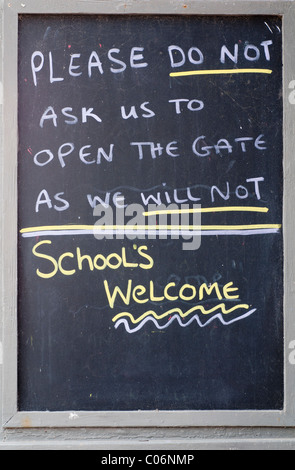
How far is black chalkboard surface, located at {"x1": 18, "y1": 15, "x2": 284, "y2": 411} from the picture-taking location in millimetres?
2496

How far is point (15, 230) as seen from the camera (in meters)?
2.48

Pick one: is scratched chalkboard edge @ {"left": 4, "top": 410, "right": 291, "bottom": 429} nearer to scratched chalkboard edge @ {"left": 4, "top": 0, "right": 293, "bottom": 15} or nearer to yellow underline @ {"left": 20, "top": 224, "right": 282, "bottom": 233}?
yellow underline @ {"left": 20, "top": 224, "right": 282, "bottom": 233}

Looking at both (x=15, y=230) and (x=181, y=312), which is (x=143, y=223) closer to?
(x=181, y=312)

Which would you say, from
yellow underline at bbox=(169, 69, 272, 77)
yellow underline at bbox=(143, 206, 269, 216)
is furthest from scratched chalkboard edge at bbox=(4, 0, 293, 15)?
yellow underline at bbox=(143, 206, 269, 216)

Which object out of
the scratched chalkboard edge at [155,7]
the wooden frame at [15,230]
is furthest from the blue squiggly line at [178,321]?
the scratched chalkboard edge at [155,7]

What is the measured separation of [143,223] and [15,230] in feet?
1.98

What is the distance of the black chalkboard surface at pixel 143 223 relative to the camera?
8.19 ft

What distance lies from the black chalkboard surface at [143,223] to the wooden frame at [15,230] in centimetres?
4

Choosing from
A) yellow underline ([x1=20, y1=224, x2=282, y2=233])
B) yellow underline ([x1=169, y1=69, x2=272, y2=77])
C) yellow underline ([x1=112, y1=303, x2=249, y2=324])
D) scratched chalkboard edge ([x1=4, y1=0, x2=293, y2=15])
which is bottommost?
yellow underline ([x1=112, y1=303, x2=249, y2=324])

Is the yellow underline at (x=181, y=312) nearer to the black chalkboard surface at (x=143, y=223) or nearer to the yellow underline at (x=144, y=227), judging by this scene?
the black chalkboard surface at (x=143, y=223)

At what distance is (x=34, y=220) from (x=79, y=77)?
713 mm

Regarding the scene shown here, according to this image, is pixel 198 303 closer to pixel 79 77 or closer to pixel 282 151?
pixel 282 151

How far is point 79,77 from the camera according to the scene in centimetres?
251

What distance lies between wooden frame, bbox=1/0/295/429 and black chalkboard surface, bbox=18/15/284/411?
4cm
